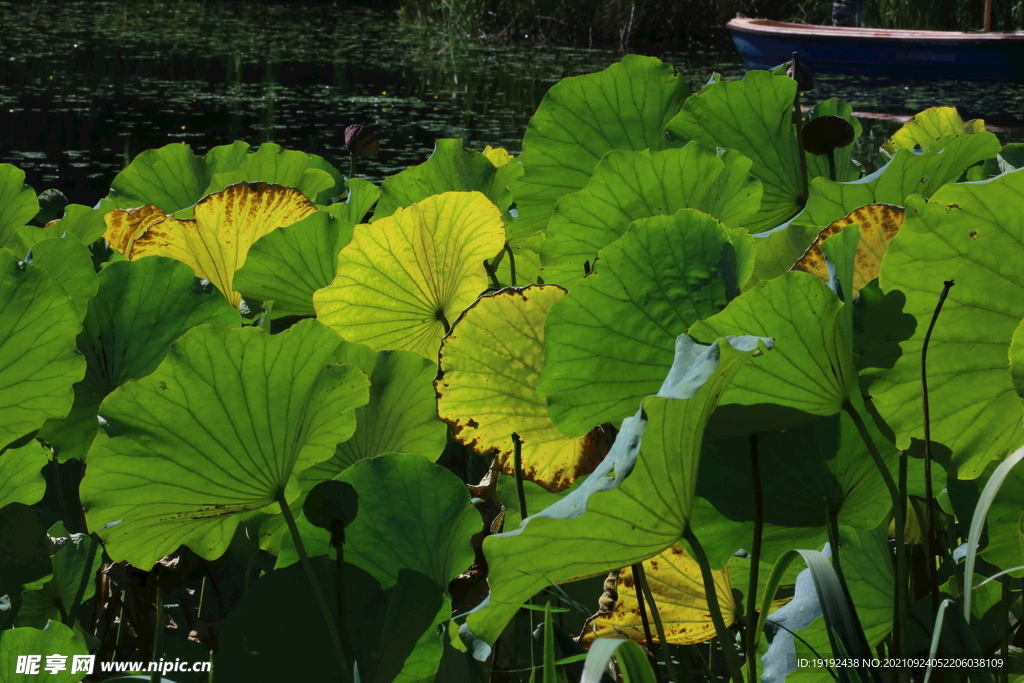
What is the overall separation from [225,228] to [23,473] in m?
0.24

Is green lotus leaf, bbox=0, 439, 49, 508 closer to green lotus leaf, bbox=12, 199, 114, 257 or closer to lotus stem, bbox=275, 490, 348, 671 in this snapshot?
lotus stem, bbox=275, 490, 348, 671

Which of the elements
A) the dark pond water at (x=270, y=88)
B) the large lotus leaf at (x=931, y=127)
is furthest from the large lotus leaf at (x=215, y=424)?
the dark pond water at (x=270, y=88)

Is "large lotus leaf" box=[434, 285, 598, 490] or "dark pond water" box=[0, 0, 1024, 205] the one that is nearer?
"large lotus leaf" box=[434, 285, 598, 490]

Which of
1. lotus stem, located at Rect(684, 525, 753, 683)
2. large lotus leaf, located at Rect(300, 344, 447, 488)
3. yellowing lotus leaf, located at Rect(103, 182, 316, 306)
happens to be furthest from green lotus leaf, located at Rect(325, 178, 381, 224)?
lotus stem, located at Rect(684, 525, 753, 683)

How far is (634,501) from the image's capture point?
0.37 m

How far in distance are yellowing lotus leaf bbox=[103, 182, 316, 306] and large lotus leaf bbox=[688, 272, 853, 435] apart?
421 millimetres

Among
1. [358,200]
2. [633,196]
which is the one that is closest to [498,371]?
[633,196]

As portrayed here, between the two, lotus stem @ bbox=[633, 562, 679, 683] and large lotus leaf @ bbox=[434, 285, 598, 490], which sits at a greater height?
large lotus leaf @ bbox=[434, 285, 598, 490]

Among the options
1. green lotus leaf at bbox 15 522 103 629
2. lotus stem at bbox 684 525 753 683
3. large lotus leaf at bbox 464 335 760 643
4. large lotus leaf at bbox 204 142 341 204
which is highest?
large lotus leaf at bbox 204 142 341 204

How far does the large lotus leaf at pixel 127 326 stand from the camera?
0.57m

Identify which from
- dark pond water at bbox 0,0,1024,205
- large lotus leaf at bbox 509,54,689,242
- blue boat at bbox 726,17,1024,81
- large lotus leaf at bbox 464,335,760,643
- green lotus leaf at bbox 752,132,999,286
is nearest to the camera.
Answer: large lotus leaf at bbox 464,335,760,643

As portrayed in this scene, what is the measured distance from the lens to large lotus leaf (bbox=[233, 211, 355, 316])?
2.24 ft

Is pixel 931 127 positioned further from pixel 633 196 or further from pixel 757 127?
pixel 633 196

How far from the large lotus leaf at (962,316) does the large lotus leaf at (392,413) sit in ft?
0.78
